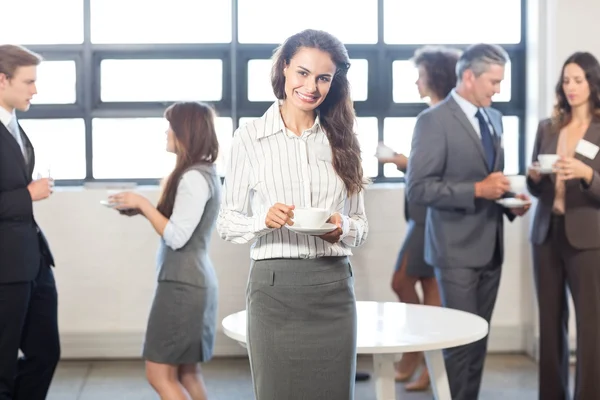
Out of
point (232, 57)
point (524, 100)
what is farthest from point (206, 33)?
point (524, 100)

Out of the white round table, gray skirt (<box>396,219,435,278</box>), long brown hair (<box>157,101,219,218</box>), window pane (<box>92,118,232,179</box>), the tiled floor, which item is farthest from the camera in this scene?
window pane (<box>92,118,232,179</box>)

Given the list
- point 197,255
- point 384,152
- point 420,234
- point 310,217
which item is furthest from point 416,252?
point 310,217

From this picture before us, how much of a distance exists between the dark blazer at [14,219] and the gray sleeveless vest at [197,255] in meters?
0.49

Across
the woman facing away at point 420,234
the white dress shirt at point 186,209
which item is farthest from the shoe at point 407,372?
the white dress shirt at point 186,209

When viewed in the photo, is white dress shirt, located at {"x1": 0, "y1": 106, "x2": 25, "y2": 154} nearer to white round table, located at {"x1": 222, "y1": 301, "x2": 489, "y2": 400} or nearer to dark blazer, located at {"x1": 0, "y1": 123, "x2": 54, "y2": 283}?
dark blazer, located at {"x1": 0, "y1": 123, "x2": 54, "y2": 283}

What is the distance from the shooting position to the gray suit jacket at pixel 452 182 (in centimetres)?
390

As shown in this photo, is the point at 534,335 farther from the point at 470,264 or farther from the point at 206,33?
the point at 206,33

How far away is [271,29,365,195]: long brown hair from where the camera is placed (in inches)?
97.3

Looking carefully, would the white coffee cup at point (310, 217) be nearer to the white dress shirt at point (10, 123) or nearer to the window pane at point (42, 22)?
the white dress shirt at point (10, 123)

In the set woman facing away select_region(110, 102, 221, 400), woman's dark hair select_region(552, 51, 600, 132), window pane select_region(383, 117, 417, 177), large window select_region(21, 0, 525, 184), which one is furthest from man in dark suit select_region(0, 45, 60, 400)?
window pane select_region(383, 117, 417, 177)

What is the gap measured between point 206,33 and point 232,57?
220mm

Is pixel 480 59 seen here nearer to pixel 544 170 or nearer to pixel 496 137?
pixel 496 137

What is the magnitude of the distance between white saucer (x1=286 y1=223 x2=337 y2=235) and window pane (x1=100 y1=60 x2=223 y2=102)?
3.47 meters

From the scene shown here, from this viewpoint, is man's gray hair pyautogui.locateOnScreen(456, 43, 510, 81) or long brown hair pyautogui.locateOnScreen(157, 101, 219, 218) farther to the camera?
man's gray hair pyautogui.locateOnScreen(456, 43, 510, 81)
